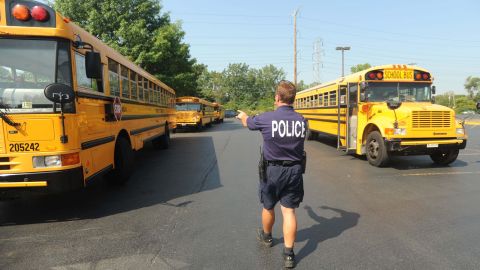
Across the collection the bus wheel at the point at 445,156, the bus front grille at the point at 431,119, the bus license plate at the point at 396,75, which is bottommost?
the bus wheel at the point at 445,156

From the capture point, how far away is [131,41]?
21734 millimetres

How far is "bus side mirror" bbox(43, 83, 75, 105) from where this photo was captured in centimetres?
399

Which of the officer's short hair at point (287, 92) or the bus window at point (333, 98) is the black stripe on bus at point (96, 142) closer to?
the officer's short hair at point (287, 92)

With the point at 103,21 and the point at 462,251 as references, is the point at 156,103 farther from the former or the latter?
the point at 103,21

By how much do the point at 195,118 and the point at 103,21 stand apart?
827cm

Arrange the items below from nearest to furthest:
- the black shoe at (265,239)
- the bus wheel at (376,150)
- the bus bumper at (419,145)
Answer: the black shoe at (265,239), the bus bumper at (419,145), the bus wheel at (376,150)

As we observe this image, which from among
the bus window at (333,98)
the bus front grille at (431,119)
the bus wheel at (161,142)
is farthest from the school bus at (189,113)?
the bus front grille at (431,119)

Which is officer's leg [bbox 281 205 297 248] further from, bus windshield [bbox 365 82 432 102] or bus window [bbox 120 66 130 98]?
bus windshield [bbox 365 82 432 102]

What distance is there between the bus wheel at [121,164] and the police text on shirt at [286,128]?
13.2 feet

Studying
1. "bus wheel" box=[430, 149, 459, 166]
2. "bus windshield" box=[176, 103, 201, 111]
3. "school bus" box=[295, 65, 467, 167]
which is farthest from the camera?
"bus windshield" box=[176, 103, 201, 111]

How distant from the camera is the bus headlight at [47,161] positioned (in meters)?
A: 4.22

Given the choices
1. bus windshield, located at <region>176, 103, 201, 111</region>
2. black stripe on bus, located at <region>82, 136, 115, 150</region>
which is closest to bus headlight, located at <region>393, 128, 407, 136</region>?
black stripe on bus, located at <region>82, 136, 115, 150</region>

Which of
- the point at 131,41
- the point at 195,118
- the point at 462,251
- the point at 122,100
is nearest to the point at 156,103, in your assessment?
the point at 122,100

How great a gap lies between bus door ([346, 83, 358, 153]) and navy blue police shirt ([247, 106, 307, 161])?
21.4 ft
